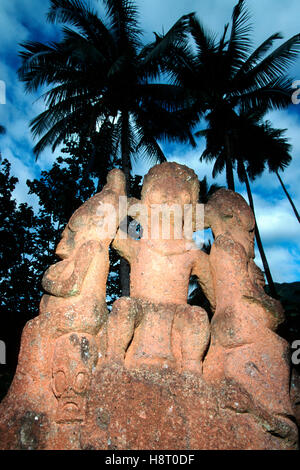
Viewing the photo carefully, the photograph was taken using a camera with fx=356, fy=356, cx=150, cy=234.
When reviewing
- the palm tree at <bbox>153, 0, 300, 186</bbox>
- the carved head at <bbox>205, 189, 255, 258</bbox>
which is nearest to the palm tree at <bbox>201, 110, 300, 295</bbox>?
the palm tree at <bbox>153, 0, 300, 186</bbox>

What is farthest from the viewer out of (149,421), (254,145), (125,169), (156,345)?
(254,145)

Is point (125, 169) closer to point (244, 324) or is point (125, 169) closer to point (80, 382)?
point (244, 324)

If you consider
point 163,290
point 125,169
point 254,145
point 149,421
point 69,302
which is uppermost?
point 254,145

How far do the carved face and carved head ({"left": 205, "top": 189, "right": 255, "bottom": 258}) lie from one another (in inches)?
71.3

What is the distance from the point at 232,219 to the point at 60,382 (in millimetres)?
2292

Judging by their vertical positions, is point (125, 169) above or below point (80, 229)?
above

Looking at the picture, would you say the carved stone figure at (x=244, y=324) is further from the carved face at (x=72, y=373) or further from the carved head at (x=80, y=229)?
the carved head at (x=80, y=229)

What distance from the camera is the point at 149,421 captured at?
2543 millimetres

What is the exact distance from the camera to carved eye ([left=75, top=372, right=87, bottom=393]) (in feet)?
8.67

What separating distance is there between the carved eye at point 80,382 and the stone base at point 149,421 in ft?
0.22

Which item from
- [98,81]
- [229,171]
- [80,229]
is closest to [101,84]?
[98,81]

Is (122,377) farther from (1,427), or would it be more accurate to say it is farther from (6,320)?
(6,320)

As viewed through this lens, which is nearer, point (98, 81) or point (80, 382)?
point (80, 382)

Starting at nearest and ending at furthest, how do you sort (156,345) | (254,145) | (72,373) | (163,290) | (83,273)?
1. (72,373)
2. (156,345)
3. (83,273)
4. (163,290)
5. (254,145)
